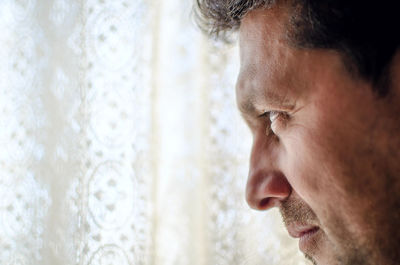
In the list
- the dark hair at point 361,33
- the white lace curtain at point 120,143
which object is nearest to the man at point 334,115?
the dark hair at point 361,33

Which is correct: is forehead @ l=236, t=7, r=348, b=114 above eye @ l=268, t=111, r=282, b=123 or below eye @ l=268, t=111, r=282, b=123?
above

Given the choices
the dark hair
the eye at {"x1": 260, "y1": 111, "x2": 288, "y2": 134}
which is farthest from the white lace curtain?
the dark hair

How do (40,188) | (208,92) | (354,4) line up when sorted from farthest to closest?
(208,92) < (40,188) < (354,4)

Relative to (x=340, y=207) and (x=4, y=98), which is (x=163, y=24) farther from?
(x=340, y=207)

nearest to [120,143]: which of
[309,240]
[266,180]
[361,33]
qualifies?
[266,180]

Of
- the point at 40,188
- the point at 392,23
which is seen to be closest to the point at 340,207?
the point at 392,23

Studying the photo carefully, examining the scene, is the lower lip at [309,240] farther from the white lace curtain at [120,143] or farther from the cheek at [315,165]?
the white lace curtain at [120,143]

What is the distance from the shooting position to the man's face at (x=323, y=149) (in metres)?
0.85

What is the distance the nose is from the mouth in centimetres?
6

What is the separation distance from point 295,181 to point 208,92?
0.47 meters

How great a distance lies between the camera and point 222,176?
1332 mm

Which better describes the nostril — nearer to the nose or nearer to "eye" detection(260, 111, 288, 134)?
the nose

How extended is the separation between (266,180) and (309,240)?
137mm

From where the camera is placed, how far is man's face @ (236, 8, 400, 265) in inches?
33.5
